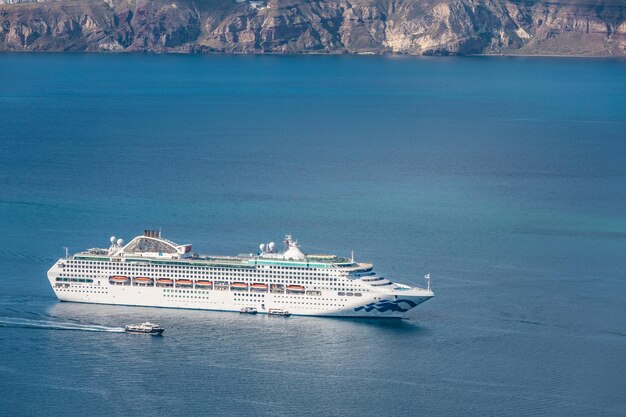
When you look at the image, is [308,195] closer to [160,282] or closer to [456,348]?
[160,282]

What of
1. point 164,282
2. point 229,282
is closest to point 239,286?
point 229,282

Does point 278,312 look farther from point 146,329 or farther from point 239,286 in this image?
point 146,329

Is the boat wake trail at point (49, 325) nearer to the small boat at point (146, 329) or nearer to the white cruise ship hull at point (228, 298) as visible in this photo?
the small boat at point (146, 329)

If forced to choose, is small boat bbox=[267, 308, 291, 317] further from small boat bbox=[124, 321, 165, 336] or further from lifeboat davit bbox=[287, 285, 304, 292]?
small boat bbox=[124, 321, 165, 336]

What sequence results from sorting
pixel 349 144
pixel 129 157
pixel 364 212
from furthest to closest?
pixel 349 144 < pixel 129 157 < pixel 364 212

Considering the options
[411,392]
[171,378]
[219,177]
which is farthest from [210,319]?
[219,177]

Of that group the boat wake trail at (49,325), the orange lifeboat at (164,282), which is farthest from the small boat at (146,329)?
the orange lifeboat at (164,282)
